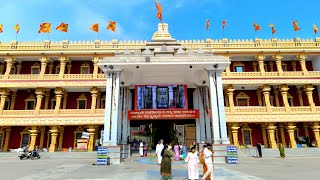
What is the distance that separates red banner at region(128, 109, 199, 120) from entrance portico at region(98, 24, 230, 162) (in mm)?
777

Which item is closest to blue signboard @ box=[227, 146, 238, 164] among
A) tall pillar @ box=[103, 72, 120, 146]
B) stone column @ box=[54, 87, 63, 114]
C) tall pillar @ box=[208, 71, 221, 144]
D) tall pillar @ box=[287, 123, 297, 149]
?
tall pillar @ box=[208, 71, 221, 144]

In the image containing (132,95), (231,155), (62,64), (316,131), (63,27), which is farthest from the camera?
(63,27)

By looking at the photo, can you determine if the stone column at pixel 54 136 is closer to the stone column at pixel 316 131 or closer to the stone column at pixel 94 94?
the stone column at pixel 94 94

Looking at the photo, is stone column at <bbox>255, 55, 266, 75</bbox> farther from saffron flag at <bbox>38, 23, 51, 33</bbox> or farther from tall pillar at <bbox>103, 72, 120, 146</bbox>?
saffron flag at <bbox>38, 23, 51, 33</bbox>

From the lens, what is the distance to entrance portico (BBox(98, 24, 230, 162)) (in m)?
14.9

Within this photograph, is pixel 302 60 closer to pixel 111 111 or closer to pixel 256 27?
pixel 256 27

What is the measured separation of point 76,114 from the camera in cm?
2533

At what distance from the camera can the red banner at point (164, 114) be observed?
19.0 m

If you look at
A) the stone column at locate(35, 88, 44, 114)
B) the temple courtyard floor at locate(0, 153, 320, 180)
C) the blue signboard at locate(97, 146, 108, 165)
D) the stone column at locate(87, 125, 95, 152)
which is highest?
the stone column at locate(35, 88, 44, 114)

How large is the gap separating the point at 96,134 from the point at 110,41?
37.1 feet

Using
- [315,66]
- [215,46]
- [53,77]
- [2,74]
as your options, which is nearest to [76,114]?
[53,77]

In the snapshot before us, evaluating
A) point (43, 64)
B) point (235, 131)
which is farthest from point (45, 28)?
point (235, 131)

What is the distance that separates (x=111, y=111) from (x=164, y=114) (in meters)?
5.90

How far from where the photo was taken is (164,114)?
19656 mm
